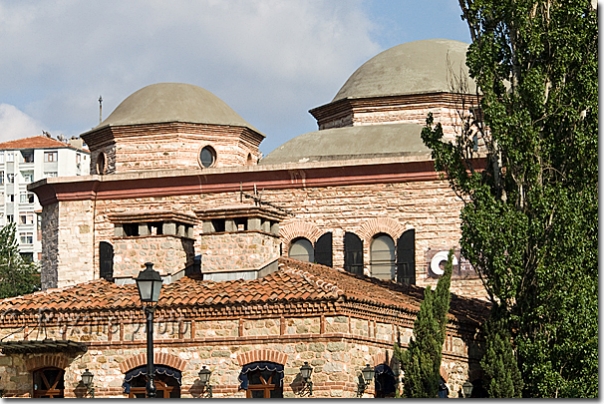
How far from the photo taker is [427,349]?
17.8m

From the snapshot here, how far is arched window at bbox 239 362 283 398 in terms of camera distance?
1736cm

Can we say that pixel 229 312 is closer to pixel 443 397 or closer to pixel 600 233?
pixel 443 397

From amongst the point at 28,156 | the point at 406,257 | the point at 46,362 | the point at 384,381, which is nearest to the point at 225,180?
the point at 406,257

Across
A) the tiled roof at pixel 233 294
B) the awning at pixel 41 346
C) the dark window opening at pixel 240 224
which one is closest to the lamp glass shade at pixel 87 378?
the awning at pixel 41 346

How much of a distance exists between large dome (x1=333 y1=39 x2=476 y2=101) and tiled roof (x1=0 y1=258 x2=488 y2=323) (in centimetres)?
984

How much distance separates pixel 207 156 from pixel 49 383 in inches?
489

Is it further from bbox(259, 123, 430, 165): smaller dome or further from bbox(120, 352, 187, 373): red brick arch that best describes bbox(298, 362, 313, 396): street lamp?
bbox(259, 123, 430, 165): smaller dome

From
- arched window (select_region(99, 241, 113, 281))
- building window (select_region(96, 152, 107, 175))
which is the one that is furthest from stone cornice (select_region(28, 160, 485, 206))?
building window (select_region(96, 152, 107, 175))

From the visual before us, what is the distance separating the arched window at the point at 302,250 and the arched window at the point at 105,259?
4.11m

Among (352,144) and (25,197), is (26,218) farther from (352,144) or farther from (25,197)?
(352,144)

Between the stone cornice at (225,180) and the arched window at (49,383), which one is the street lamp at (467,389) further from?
the stone cornice at (225,180)

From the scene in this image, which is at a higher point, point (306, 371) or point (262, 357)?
point (262, 357)

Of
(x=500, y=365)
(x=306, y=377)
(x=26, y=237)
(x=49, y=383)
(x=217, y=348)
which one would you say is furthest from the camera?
(x=26, y=237)

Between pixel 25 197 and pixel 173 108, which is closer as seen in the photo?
pixel 173 108
